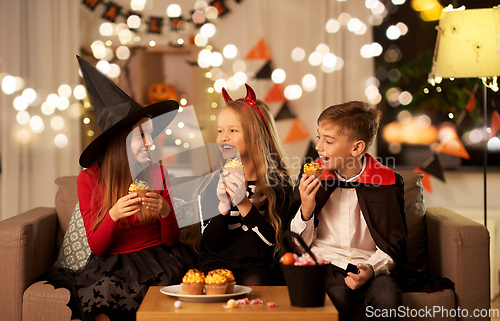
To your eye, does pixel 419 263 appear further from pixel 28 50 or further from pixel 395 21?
pixel 28 50

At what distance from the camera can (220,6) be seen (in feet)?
11.5

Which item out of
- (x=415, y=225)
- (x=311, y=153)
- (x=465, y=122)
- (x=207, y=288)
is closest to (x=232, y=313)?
(x=207, y=288)

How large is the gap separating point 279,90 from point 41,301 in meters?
2.29

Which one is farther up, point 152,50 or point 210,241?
point 152,50

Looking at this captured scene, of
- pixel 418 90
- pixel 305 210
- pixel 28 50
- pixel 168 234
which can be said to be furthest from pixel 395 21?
pixel 28 50

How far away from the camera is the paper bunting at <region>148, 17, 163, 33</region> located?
3535mm

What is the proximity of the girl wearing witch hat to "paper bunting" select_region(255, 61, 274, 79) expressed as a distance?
1572mm

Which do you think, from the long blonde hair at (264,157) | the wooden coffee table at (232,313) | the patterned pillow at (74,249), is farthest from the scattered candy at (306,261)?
the patterned pillow at (74,249)

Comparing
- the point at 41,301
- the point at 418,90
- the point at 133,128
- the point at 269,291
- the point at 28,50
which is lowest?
the point at 41,301

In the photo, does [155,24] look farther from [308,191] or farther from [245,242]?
[308,191]

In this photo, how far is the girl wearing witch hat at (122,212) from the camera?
171cm

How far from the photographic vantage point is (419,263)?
2123mm

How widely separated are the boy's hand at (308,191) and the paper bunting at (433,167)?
6.30 feet

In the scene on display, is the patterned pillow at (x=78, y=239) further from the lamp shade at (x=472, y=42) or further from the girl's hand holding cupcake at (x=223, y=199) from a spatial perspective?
the lamp shade at (x=472, y=42)
